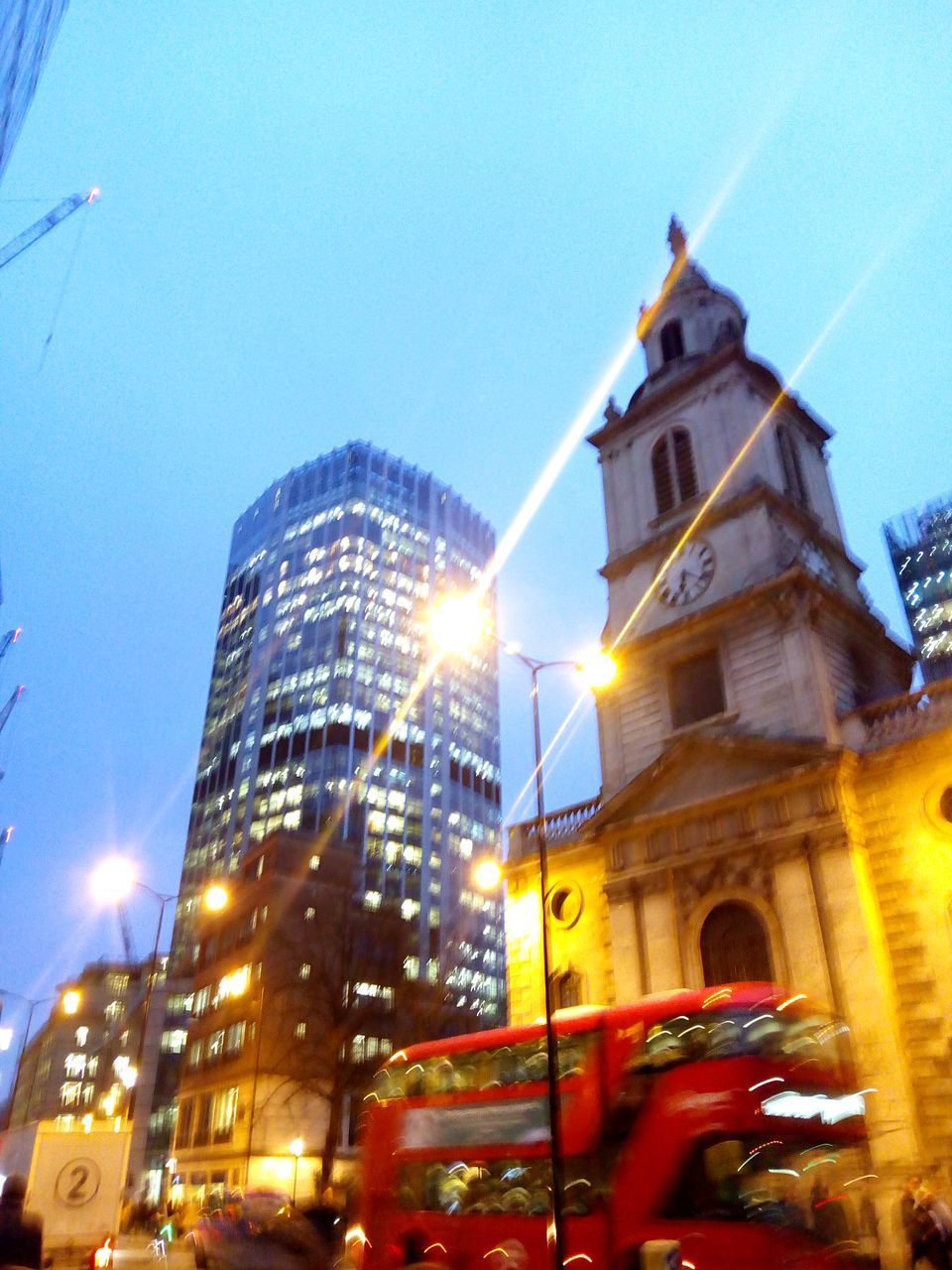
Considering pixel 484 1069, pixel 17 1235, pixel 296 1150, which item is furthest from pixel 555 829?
pixel 296 1150

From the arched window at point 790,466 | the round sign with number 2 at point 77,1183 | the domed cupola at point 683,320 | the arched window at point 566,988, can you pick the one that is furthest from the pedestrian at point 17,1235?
the domed cupola at point 683,320

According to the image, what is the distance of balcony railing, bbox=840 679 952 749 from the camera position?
942 inches

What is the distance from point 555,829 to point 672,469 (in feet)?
48.1

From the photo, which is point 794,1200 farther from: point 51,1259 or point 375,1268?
point 51,1259

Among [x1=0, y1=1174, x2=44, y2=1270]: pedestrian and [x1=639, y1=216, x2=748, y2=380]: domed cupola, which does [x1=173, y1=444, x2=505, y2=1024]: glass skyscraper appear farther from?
[x1=0, y1=1174, x2=44, y2=1270]: pedestrian

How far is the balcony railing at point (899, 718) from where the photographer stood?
78.5 ft

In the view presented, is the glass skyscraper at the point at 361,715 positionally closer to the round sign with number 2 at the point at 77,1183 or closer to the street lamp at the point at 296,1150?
the street lamp at the point at 296,1150

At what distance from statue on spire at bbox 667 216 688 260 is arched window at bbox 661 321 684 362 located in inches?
199

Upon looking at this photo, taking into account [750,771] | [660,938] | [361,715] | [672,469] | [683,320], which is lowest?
[660,938]

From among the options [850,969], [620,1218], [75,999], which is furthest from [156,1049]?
[620,1218]

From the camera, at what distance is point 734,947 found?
2550 centimetres

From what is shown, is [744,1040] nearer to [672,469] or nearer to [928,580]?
[672,469]

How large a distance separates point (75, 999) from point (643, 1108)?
33483 millimetres

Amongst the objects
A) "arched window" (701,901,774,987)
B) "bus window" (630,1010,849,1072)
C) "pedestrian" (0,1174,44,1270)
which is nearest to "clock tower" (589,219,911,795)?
"arched window" (701,901,774,987)
